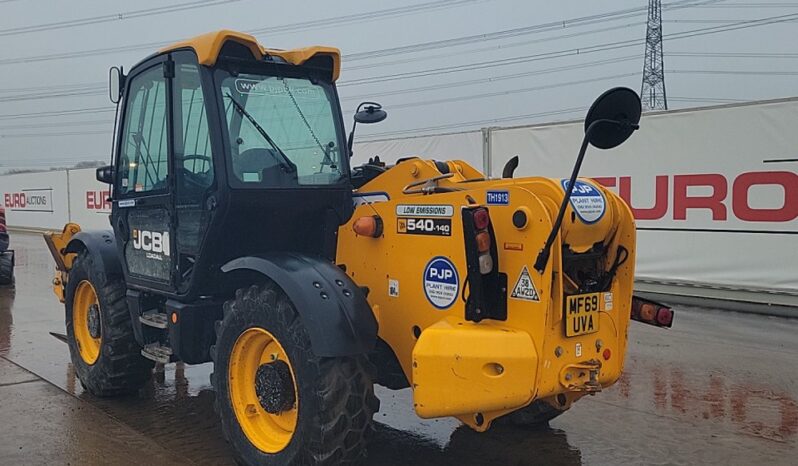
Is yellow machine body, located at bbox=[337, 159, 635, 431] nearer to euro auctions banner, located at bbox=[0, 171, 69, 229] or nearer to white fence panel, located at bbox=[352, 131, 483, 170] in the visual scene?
white fence panel, located at bbox=[352, 131, 483, 170]

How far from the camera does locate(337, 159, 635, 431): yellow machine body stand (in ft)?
11.5

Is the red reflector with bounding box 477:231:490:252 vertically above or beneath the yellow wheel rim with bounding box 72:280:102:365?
above

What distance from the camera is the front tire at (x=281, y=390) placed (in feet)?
12.3

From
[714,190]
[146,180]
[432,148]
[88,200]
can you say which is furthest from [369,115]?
[88,200]

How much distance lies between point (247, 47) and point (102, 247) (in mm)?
2293

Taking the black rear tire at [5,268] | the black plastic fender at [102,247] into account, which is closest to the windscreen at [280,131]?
the black plastic fender at [102,247]

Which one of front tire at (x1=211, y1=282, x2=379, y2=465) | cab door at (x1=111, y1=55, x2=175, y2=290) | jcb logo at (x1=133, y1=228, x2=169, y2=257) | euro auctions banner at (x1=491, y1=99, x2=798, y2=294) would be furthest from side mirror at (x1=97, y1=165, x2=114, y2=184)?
euro auctions banner at (x1=491, y1=99, x2=798, y2=294)

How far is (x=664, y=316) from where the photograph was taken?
4.21 m

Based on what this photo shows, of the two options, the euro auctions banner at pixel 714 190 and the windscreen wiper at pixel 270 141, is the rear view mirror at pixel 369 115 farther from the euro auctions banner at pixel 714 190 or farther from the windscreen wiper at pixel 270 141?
the euro auctions banner at pixel 714 190

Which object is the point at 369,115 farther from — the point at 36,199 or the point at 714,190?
the point at 36,199

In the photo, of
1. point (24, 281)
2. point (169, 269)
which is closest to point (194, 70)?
point (169, 269)

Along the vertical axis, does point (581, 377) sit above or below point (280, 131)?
below

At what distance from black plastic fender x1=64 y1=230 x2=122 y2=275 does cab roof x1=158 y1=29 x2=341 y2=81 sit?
1.77 m

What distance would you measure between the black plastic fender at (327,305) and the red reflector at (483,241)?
722 mm
